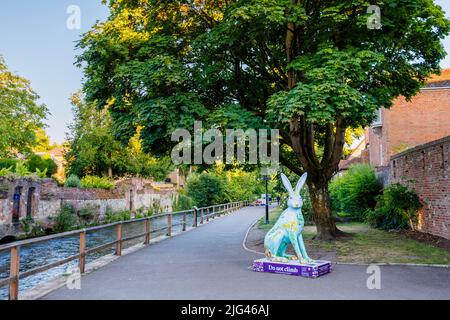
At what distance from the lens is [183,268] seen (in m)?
9.80

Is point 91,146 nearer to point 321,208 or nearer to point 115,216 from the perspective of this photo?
point 115,216

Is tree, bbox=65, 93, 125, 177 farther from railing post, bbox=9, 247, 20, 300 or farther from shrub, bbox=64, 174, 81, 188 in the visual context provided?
railing post, bbox=9, 247, 20, 300

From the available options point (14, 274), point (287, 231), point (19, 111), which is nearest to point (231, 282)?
point (287, 231)

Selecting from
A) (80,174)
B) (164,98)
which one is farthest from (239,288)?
(80,174)

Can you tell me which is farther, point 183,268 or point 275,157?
point 275,157

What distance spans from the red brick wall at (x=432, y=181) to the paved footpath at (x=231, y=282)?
17.2 ft

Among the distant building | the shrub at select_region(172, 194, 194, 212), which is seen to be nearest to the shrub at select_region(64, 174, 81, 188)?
the shrub at select_region(172, 194, 194, 212)

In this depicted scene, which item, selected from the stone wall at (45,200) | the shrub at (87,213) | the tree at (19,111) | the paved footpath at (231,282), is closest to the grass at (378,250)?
the paved footpath at (231,282)

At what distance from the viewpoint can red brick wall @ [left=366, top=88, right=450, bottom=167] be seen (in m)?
28.2

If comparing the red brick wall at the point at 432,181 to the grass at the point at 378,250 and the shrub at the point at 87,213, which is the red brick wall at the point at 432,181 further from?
the shrub at the point at 87,213

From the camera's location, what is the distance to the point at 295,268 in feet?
27.8
